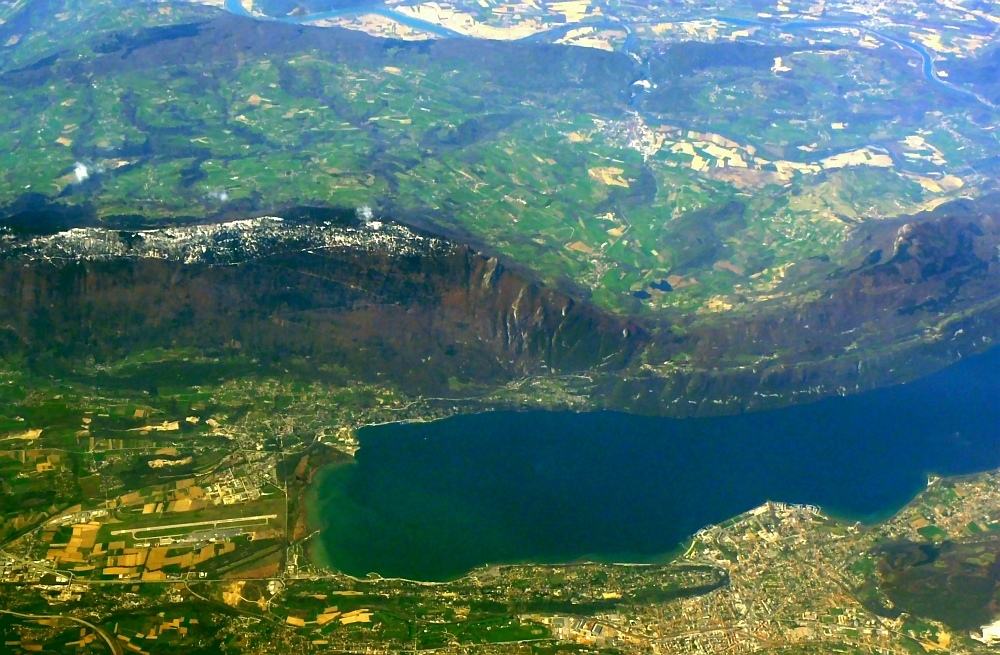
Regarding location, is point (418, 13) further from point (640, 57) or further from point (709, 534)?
point (709, 534)

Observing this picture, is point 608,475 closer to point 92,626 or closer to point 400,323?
point 400,323

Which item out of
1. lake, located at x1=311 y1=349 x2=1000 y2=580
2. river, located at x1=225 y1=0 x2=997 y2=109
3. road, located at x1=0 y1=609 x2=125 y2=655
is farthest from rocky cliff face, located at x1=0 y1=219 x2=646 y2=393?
river, located at x1=225 y1=0 x2=997 y2=109

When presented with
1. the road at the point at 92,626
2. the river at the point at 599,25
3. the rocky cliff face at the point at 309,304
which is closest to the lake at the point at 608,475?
the rocky cliff face at the point at 309,304

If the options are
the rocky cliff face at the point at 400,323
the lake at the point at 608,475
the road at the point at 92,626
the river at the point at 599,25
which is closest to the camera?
the road at the point at 92,626

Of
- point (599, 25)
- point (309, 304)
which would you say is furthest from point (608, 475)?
point (599, 25)

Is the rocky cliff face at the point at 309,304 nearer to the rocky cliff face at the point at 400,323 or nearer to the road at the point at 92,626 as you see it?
the rocky cliff face at the point at 400,323

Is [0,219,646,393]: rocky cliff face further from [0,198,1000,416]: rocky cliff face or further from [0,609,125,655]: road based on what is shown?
[0,609,125,655]: road

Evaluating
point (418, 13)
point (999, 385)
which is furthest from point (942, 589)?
point (418, 13)

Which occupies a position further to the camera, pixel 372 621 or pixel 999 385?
pixel 999 385
